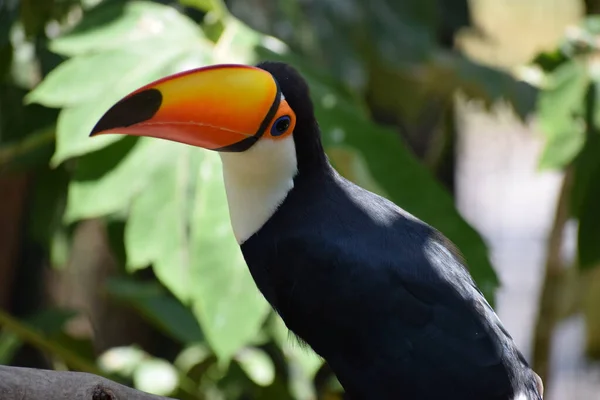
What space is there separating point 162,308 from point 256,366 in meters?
0.30

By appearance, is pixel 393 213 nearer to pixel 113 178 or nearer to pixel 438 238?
pixel 438 238

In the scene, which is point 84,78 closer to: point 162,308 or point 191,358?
point 162,308

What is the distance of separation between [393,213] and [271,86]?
0.31 m

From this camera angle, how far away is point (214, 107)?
5.36ft

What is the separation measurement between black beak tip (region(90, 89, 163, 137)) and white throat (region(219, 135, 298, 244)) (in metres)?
0.19

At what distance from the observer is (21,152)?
7.31ft

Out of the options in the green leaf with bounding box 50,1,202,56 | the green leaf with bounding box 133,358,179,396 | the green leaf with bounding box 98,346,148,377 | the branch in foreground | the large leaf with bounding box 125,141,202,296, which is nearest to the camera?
the branch in foreground

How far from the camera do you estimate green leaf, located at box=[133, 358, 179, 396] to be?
2.41 m

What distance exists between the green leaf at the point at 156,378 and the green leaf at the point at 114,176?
68cm

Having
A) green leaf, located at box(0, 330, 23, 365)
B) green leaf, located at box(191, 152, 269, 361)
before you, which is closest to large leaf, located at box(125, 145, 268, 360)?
green leaf, located at box(191, 152, 269, 361)

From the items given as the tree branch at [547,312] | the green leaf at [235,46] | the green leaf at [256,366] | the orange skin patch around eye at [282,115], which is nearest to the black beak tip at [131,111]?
the orange skin patch around eye at [282,115]

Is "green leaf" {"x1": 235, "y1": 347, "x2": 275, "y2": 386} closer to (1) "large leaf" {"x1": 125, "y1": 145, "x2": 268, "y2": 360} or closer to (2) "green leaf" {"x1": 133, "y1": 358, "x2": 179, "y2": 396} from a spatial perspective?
(2) "green leaf" {"x1": 133, "y1": 358, "x2": 179, "y2": 396}

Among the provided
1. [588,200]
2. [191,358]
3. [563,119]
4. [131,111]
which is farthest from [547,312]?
[131,111]

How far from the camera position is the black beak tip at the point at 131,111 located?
1513 millimetres
